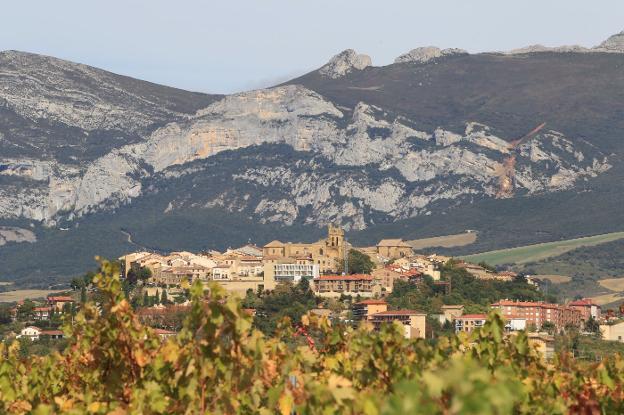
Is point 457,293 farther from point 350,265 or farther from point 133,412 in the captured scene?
point 133,412

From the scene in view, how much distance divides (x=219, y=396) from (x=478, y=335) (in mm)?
10641

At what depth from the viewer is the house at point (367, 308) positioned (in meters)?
157

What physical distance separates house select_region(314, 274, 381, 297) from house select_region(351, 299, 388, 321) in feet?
35.4

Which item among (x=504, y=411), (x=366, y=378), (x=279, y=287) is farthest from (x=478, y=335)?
(x=279, y=287)

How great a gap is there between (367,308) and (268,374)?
13413 centimetres

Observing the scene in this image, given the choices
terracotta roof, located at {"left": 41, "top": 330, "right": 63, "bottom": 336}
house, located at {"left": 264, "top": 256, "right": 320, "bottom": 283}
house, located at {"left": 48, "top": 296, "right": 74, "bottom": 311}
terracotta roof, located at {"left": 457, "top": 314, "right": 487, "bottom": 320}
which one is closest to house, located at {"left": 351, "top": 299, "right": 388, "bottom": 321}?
terracotta roof, located at {"left": 457, "top": 314, "right": 487, "bottom": 320}

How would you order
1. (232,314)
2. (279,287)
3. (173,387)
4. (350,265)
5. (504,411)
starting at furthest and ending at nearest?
(350,265) → (279,287) → (173,387) → (232,314) → (504,411)

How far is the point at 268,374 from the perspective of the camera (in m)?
25.5

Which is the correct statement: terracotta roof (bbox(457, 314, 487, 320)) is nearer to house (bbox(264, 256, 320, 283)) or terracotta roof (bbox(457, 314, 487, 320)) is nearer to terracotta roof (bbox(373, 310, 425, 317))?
terracotta roof (bbox(373, 310, 425, 317))

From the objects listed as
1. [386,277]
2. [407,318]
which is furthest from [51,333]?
[386,277]

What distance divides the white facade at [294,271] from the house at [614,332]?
124 ft

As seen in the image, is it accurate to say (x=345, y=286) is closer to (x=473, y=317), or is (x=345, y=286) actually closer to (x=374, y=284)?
(x=374, y=284)

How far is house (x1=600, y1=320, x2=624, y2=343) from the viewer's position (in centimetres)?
Result: 15675

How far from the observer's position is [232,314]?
22.1m
